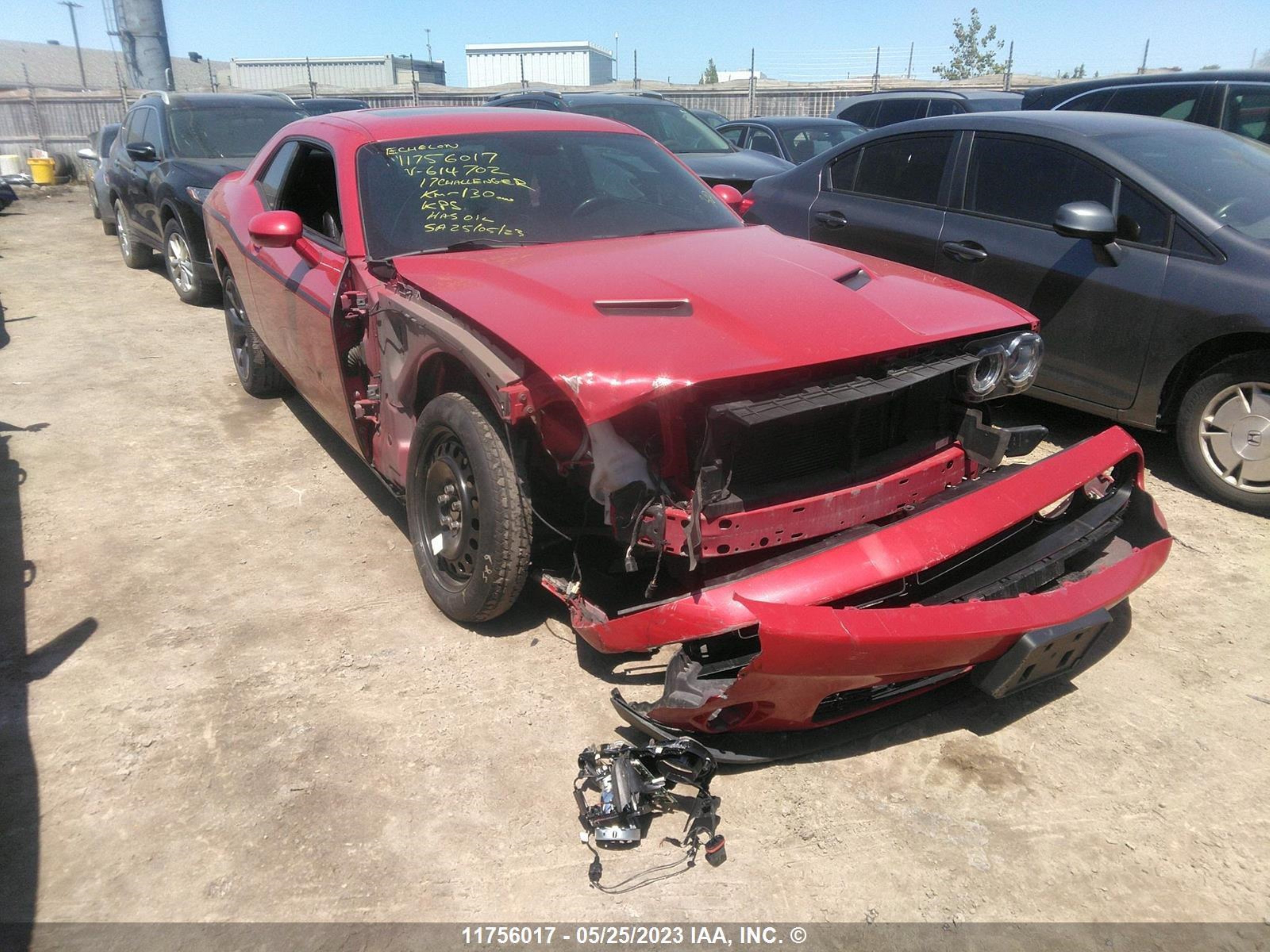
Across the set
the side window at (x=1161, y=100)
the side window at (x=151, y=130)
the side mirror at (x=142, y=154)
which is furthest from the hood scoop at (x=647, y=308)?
the side window at (x=151, y=130)

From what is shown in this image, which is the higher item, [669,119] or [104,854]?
[669,119]

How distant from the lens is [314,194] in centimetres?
427

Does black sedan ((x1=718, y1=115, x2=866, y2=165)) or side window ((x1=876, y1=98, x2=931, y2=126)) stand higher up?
side window ((x1=876, y1=98, x2=931, y2=126))

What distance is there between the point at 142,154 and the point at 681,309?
23.3ft

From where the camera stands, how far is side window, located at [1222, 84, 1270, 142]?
6379 mm

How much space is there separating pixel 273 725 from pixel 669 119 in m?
8.24

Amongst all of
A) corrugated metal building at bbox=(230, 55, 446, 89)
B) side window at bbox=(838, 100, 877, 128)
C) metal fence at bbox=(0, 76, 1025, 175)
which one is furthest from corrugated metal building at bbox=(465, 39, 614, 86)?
side window at bbox=(838, 100, 877, 128)

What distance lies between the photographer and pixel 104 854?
7.80ft

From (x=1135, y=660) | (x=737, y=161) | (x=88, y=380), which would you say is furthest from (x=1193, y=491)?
(x=88, y=380)

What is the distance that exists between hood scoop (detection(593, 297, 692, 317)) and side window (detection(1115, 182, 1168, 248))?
8.58 feet

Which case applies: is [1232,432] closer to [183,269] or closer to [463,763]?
[463,763]

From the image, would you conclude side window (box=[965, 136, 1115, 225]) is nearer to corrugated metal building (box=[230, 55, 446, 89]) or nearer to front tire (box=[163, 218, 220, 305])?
front tire (box=[163, 218, 220, 305])

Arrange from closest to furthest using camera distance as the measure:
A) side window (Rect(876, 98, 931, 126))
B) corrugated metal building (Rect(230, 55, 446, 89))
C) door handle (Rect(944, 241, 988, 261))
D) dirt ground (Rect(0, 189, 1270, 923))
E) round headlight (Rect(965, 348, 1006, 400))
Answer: dirt ground (Rect(0, 189, 1270, 923)), round headlight (Rect(965, 348, 1006, 400)), door handle (Rect(944, 241, 988, 261)), side window (Rect(876, 98, 931, 126)), corrugated metal building (Rect(230, 55, 446, 89))

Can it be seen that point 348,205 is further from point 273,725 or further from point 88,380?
point 88,380
